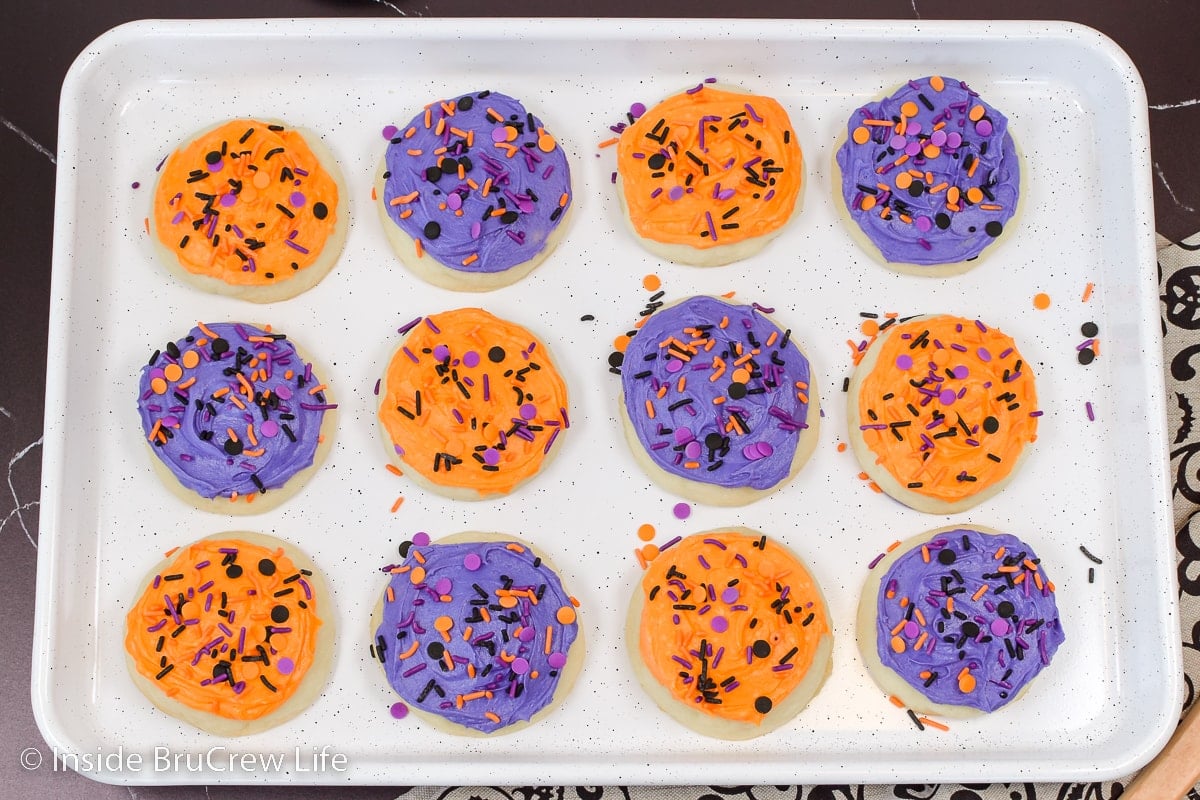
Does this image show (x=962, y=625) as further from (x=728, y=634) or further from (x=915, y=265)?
(x=915, y=265)

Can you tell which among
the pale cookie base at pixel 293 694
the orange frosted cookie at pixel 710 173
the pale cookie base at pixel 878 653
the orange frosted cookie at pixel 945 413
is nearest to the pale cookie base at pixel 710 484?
the orange frosted cookie at pixel 945 413

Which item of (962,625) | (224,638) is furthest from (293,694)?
(962,625)

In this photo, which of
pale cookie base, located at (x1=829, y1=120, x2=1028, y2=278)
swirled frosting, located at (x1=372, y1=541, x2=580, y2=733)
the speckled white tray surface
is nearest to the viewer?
swirled frosting, located at (x1=372, y1=541, x2=580, y2=733)

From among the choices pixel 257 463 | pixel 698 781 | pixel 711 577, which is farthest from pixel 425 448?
pixel 698 781

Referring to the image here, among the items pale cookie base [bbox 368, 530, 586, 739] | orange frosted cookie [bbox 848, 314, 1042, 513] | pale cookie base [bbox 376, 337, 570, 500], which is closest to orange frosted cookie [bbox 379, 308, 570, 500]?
pale cookie base [bbox 376, 337, 570, 500]

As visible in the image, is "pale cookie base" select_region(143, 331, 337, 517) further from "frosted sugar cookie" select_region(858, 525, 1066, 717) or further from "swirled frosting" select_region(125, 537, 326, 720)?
"frosted sugar cookie" select_region(858, 525, 1066, 717)

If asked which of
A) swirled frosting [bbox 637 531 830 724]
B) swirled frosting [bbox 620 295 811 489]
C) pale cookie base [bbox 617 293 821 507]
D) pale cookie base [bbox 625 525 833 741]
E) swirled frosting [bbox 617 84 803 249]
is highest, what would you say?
swirled frosting [bbox 617 84 803 249]

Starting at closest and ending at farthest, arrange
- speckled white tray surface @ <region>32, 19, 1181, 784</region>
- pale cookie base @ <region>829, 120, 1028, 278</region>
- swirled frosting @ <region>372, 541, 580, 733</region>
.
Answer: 1. swirled frosting @ <region>372, 541, 580, 733</region>
2. speckled white tray surface @ <region>32, 19, 1181, 784</region>
3. pale cookie base @ <region>829, 120, 1028, 278</region>

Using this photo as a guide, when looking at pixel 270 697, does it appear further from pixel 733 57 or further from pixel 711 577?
pixel 733 57
